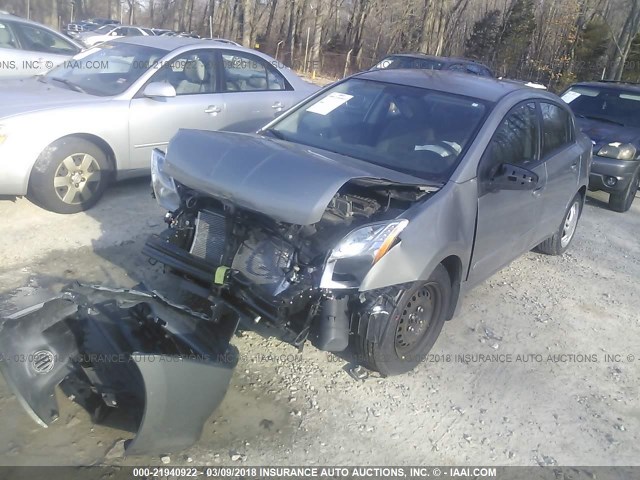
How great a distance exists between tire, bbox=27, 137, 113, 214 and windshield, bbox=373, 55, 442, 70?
26.6 feet

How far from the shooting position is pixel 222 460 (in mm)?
2932

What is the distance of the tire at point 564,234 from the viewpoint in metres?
5.85

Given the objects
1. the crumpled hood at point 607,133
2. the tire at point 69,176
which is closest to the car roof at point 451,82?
the tire at point 69,176

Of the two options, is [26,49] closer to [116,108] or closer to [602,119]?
[116,108]

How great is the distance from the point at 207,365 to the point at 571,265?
14.2 feet

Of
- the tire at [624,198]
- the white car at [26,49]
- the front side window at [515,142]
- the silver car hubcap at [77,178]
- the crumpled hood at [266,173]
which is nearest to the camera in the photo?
the crumpled hood at [266,173]

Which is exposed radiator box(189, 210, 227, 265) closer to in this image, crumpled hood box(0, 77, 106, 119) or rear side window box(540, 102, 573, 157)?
crumpled hood box(0, 77, 106, 119)

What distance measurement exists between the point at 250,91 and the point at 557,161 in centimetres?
361

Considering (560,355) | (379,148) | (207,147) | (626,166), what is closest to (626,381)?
(560,355)

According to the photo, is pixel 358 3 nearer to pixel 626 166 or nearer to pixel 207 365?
pixel 626 166

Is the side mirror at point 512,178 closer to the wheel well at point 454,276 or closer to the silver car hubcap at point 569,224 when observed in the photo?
the wheel well at point 454,276

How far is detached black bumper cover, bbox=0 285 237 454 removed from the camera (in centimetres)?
276

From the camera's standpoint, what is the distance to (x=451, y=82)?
15.0ft

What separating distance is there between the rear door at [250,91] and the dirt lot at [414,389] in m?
1.89
